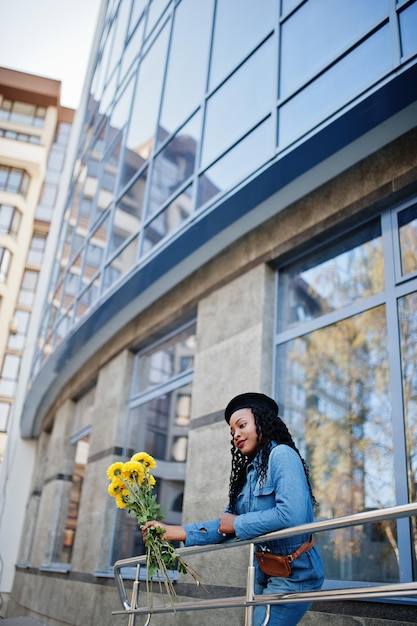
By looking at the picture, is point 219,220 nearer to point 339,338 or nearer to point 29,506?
point 339,338

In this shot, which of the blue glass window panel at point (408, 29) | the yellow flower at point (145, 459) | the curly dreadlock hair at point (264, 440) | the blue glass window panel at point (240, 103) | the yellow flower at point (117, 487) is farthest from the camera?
the blue glass window panel at point (240, 103)

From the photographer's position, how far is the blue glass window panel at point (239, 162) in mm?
5539

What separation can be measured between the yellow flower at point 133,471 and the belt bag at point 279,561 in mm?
795

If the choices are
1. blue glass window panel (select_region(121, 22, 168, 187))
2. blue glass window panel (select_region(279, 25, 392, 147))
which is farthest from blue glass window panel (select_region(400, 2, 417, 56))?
blue glass window panel (select_region(121, 22, 168, 187))

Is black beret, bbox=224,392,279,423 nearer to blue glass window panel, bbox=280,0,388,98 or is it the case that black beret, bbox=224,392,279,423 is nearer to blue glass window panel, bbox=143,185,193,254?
blue glass window panel, bbox=280,0,388,98

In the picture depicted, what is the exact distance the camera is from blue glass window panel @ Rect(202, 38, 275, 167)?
5853 millimetres

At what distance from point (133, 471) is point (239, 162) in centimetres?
346

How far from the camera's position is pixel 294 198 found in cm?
577

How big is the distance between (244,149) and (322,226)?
107cm

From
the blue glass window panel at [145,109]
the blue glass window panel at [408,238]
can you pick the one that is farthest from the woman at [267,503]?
the blue glass window panel at [145,109]

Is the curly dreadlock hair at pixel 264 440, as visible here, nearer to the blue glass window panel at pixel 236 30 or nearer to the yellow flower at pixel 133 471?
the yellow flower at pixel 133 471

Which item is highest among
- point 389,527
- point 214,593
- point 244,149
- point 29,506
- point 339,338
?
point 244,149

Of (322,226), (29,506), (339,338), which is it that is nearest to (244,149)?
(322,226)

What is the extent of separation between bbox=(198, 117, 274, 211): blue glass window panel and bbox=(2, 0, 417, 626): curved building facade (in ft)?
0.08
